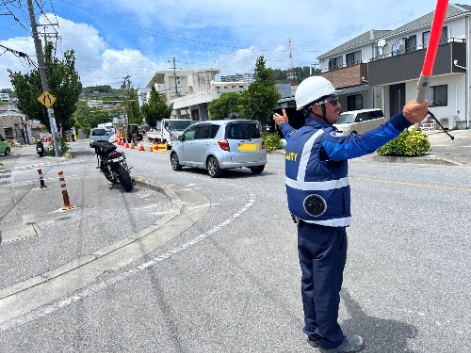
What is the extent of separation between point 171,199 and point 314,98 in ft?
19.9

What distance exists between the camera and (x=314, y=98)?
2381mm

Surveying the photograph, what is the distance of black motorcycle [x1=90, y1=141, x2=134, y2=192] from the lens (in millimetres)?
9094

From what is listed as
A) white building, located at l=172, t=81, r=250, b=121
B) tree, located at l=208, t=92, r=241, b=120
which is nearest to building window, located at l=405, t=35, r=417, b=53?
tree, located at l=208, t=92, r=241, b=120

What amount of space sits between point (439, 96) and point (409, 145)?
13821 mm

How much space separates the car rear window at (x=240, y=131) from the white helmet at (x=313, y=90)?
8238 millimetres

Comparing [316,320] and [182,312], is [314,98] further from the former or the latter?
[182,312]

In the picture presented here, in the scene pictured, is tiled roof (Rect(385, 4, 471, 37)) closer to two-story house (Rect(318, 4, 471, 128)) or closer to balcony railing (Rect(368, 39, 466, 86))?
two-story house (Rect(318, 4, 471, 128))

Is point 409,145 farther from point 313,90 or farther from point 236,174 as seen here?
point 313,90

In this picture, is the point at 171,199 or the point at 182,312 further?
the point at 171,199

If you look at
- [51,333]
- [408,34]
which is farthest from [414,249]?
[408,34]

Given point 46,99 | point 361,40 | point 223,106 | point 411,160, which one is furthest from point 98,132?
point 411,160

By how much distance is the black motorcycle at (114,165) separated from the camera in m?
9.09

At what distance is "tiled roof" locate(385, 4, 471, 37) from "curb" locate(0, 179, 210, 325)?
76.2ft

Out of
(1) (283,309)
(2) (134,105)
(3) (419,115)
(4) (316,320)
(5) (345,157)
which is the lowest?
(1) (283,309)
